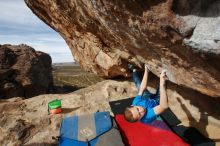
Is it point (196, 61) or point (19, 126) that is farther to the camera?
point (19, 126)

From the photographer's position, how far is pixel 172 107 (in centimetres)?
1038

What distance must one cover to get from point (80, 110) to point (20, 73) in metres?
24.5

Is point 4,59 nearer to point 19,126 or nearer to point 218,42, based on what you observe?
point 19,126

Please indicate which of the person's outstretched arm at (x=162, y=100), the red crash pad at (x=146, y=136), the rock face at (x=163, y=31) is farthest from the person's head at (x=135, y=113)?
the rock face at (x=163, y=31)

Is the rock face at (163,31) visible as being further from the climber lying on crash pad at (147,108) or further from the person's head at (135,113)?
the person's head at (135,113)

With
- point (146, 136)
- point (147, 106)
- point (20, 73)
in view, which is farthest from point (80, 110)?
point (20, 73)

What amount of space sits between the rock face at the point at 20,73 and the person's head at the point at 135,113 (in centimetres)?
2641

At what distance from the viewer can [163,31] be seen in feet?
19.8

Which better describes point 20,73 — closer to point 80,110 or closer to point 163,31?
point 80,110

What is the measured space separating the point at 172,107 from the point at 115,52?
2712 mm

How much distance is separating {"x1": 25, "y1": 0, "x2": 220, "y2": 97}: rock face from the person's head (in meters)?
1.46

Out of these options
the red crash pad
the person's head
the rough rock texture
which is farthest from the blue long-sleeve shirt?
the rough rock texture

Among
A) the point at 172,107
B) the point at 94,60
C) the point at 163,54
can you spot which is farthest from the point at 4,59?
the point at 163,54

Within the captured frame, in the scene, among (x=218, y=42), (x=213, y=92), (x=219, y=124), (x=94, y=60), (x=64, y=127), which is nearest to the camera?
(x=218, y=42)
